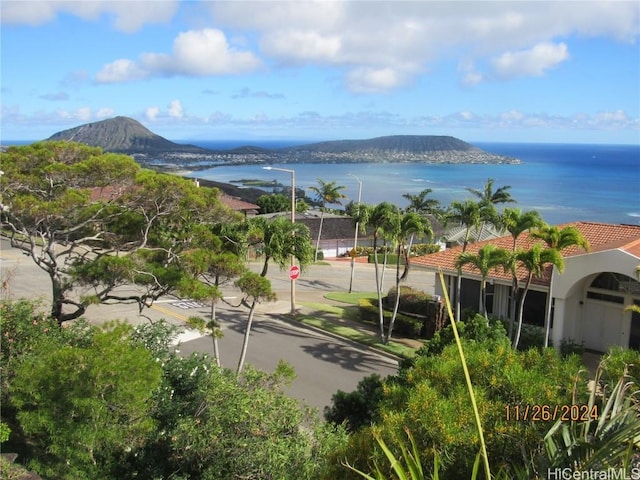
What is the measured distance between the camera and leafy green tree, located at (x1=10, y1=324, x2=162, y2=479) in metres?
9.84

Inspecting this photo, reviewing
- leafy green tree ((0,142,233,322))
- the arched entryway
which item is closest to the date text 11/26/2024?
leafy green tree ((0,142,233,322))

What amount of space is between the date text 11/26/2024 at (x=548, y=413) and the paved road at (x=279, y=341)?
31.2 feet

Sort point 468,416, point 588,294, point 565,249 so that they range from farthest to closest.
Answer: point 565,249
point 588,294
point 468,416

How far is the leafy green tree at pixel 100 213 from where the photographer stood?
15.3 meters

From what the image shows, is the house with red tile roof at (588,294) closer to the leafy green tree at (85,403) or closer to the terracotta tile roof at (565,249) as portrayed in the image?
the terracotta tile roof at (565,249)

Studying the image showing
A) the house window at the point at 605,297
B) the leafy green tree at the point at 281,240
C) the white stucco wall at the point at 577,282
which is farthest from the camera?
the house window at the point at 605,297

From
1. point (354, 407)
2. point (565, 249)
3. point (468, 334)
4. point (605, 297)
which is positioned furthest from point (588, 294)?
point (354, 407)

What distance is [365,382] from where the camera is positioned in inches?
579

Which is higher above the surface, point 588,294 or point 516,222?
point 516,222

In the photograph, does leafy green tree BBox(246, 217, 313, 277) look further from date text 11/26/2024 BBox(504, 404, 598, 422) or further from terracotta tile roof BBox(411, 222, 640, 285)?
date text 11/26/2024 BBox(504, 404, 598, 422)

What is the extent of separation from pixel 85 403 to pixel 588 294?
18646 mm

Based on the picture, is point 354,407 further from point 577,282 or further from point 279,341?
point 577,282

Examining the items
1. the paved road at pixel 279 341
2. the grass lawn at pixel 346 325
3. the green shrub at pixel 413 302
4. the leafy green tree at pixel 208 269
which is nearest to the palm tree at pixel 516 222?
the grass lawn at pixel 346 325

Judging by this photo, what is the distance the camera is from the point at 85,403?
31.8ft
